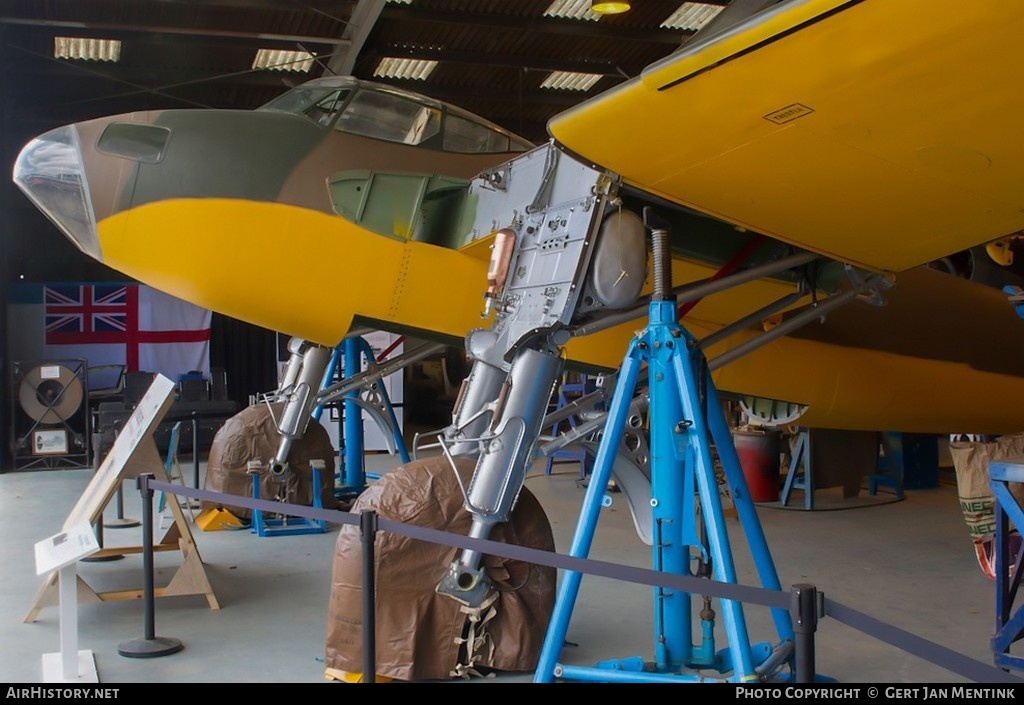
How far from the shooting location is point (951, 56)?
245cm

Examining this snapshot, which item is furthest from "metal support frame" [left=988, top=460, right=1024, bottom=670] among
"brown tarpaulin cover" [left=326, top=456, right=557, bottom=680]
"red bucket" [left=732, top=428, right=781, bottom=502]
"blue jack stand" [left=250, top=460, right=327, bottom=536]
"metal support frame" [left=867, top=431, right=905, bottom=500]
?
"blue jack stand" [left=250, top=460, right=327, bottom=536]

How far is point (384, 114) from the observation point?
231 inches

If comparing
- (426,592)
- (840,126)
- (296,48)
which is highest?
(296,48)

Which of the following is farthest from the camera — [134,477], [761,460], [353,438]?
[353,438]

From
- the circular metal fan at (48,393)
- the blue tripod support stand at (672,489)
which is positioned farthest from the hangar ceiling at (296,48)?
the blue tripod support stand at (672,489)

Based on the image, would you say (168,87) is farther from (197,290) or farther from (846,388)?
(846,388)

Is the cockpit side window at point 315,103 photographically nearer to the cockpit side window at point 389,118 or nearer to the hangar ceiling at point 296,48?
the cockpit side window at point 389,118

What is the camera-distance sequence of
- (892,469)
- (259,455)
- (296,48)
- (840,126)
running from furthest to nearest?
(296,48)
(892,469)
(259,455)
(840,126)

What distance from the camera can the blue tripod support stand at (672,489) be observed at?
341 cm

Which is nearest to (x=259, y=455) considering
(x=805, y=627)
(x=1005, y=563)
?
→ (x=1005, y=563)

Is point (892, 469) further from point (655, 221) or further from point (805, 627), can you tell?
point (805, 627)

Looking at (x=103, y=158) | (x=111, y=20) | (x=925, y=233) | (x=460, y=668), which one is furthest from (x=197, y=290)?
(x=111, y=20)

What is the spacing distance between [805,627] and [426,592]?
84.4 inches

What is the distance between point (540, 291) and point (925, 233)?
1.54 meters
